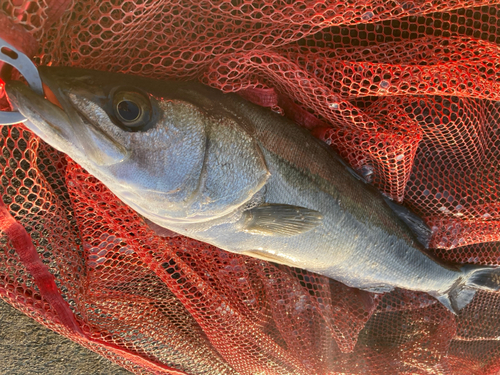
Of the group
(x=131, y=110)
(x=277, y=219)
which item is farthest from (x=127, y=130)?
(x=277, y=219)

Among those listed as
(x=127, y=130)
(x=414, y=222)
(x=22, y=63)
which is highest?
(x=22, y=63)

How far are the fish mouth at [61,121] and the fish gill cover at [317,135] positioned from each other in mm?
213

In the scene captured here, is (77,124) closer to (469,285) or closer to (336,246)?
(336,246)

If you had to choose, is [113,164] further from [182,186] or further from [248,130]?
[248,130]

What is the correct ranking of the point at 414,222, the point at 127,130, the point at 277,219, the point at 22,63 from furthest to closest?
the point at 414,222, the point at 277,219, the point at 127,130, the point at 22,63

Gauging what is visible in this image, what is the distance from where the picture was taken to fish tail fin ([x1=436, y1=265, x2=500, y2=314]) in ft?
7.61

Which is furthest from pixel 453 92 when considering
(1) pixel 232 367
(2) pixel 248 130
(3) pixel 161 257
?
(1) pixel 232 367

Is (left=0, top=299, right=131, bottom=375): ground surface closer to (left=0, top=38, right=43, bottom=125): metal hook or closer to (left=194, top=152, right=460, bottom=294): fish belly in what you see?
(left=194, top=152, right=460, bottom=294): fish belly

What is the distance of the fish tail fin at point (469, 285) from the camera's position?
2.32m

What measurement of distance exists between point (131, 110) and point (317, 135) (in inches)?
40.7

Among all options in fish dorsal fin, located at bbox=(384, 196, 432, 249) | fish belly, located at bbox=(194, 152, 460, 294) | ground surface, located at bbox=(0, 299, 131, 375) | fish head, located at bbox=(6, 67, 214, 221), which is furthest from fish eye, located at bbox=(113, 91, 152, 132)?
ground surface, located at bbox=(0, 299, 131, 375)

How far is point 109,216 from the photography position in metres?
1.84

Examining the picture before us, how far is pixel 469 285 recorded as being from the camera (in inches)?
94.0

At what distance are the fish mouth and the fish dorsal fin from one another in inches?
64.5
